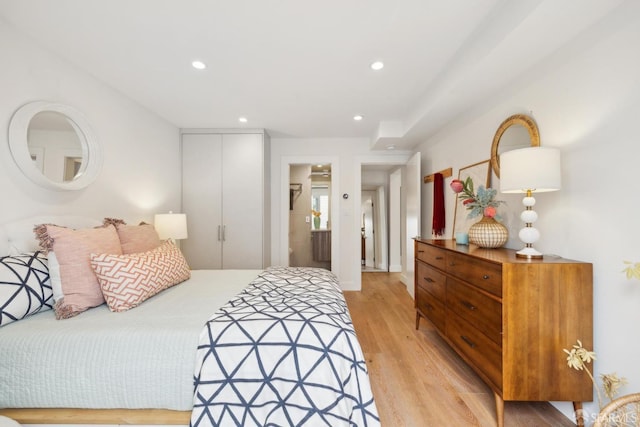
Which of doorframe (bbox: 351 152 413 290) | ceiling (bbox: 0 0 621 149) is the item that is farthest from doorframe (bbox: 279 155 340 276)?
ceiling (bbox: 0 0 621 149)

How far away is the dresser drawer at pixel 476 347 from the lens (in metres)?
1.42

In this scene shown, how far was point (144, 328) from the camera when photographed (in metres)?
1.19

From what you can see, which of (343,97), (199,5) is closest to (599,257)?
(343,97)

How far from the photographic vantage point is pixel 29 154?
1637mm

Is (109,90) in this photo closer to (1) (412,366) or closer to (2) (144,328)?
(2) (144,328)

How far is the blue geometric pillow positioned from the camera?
122cm

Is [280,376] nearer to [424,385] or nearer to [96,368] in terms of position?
[96,368]

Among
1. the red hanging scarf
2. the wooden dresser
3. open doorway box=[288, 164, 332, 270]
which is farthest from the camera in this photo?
open doorway box=[288, 164, 332, 270]

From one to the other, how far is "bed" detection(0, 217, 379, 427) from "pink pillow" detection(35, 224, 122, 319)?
0.13 metres

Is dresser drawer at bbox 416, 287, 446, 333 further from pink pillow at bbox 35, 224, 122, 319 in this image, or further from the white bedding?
pink pillow at bbox 35, 224, 122, 319

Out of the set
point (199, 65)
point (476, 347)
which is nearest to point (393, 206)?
point (476, 347)

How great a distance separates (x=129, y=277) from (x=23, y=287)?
1.47ft

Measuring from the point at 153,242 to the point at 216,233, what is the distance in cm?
131

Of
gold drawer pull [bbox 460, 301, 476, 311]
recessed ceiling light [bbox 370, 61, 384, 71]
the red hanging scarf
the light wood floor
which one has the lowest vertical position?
the light wood floor
